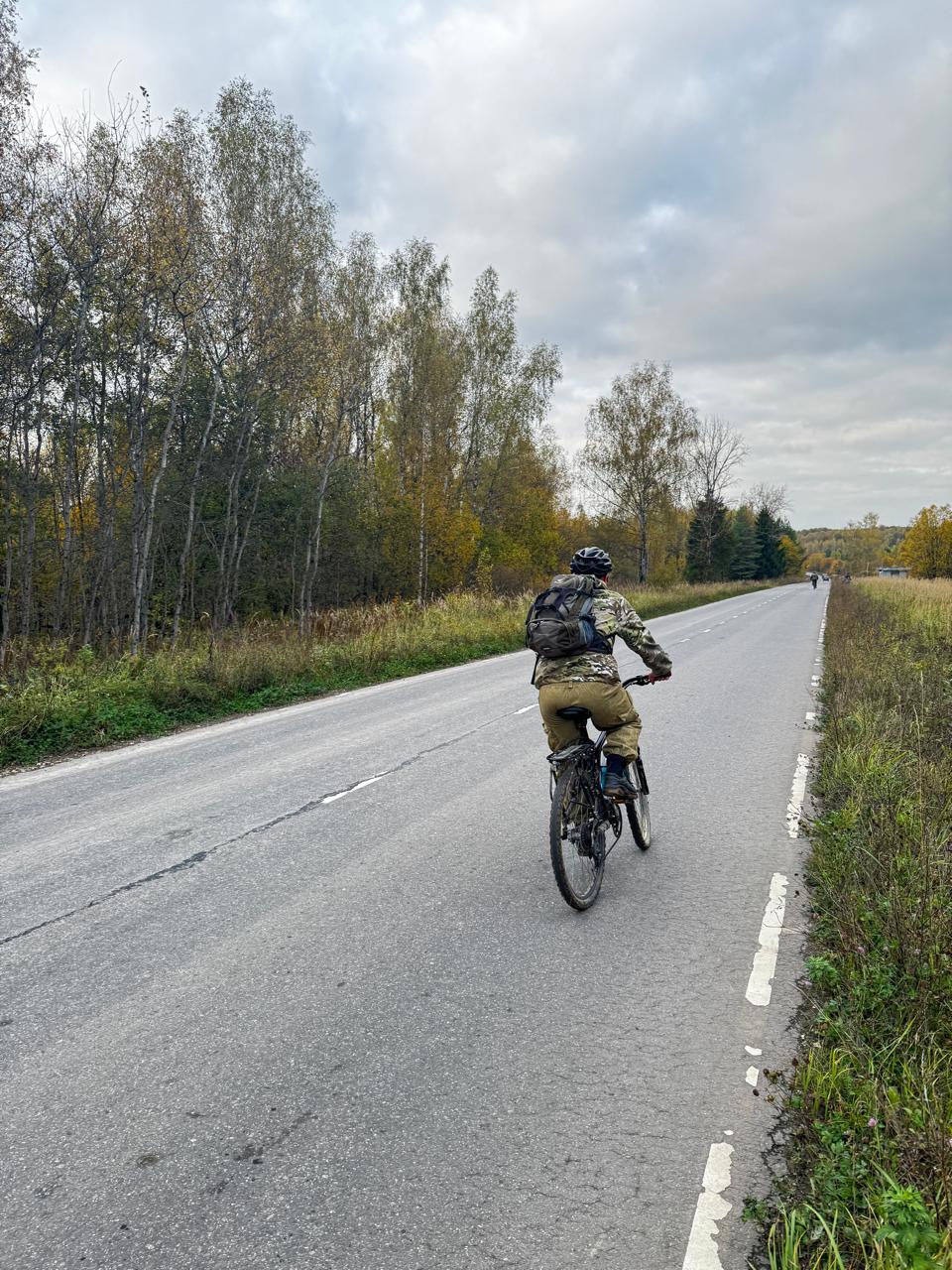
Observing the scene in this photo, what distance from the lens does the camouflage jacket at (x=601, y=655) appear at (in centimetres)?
442

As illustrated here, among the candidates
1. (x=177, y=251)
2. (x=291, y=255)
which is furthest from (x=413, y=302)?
(x=177, y=251)

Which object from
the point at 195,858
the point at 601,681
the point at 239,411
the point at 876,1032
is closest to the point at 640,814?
the point at 601,681

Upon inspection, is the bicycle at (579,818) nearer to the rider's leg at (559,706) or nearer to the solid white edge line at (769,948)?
the rider's leg at (559,706)

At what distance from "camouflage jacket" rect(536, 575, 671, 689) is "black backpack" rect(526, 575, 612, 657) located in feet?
0.14

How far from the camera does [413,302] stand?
33500 mm

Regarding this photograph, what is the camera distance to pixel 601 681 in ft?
14.5

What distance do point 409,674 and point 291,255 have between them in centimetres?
1264

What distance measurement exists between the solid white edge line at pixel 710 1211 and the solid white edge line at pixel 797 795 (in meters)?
3.42

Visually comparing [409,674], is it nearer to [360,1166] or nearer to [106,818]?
[106,818]

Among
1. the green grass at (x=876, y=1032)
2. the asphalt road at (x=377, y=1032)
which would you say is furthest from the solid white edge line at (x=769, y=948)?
the green grass at (x=876, y=1032)

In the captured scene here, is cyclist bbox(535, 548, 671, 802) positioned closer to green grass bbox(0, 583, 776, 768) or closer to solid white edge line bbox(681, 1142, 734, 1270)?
solid white edge line bbox(681, 1142, 734, 1270)

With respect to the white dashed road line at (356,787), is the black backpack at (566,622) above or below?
above

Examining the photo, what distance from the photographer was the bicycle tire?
5.00 meters

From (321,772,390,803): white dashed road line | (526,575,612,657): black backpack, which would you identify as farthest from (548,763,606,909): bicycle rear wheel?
(321,772,390,803): white dashed road line
